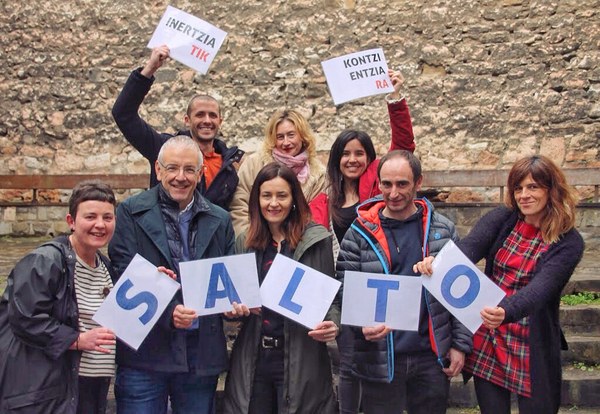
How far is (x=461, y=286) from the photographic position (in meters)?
2.82

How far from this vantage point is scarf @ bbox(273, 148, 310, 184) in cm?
372

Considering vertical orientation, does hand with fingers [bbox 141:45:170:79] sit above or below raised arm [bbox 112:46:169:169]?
above

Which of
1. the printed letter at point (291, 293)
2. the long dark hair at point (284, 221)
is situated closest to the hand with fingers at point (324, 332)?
the printed letter at point (291, 293)

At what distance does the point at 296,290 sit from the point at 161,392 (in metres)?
0.70

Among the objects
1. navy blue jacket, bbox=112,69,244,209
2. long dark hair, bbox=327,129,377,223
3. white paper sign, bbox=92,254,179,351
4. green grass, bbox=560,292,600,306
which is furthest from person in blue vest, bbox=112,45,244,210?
green grass, bbox=560,292,600,306

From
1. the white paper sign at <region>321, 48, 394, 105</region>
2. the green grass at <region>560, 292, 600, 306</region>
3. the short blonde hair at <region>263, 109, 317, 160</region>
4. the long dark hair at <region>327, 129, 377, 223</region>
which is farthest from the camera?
the green grass at <region>560, 292, 600, 306</region>

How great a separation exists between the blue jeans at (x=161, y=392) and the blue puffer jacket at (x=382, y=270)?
0.65m

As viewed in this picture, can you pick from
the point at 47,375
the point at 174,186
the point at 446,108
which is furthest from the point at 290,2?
the point at 47,375

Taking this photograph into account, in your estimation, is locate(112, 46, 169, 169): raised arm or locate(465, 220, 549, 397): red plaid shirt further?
locate(112, 46, 169, 169): raised arm

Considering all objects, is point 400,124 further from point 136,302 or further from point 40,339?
point 40,339

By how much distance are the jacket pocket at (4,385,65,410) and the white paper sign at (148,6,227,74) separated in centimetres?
192

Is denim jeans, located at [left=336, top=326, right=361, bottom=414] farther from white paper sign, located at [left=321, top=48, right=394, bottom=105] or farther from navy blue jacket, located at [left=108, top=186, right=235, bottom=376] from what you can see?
white paper sign, located at [left=321, top=48, right=394, bottom=105]

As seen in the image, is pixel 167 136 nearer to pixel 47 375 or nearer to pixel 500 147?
pixel 47 375

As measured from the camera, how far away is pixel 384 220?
3016mm
